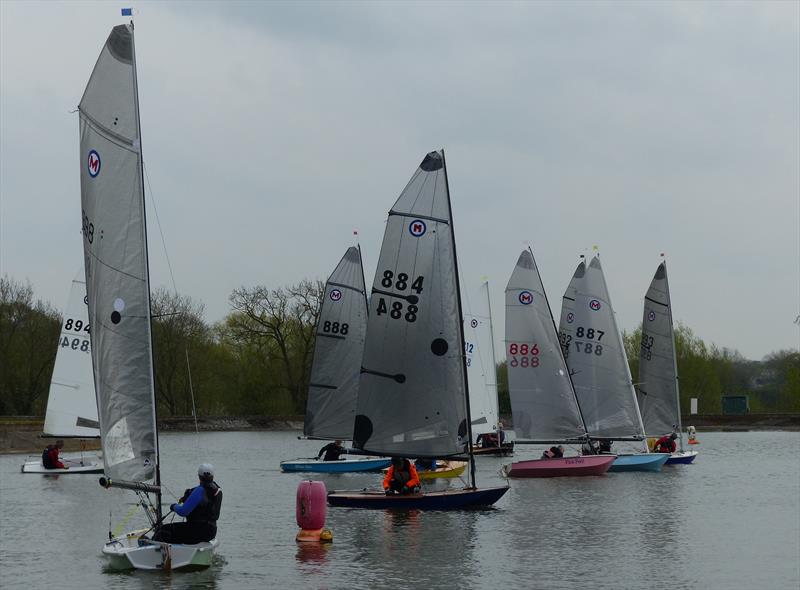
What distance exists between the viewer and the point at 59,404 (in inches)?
1793

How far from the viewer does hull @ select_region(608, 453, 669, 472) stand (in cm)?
4494

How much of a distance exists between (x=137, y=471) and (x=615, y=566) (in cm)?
898

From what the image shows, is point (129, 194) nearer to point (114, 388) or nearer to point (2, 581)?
point (114, 388)

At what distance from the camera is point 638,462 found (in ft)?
148

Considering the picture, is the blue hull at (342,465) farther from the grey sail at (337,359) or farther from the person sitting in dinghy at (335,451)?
the grey sail at (337,359)

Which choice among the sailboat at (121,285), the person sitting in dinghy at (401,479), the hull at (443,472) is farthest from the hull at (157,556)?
the hull at (443,472)

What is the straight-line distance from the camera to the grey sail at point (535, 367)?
132ft

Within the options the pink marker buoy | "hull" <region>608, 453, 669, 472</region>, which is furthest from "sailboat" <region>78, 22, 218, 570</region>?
"hull" <region>608, 453, 669, 472</region>

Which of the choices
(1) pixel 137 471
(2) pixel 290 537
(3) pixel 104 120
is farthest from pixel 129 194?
(2) pixel 290 537

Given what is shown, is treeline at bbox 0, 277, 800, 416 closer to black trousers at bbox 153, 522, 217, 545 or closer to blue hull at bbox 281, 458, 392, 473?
blue hull at bbox 281, 458, 392, 473

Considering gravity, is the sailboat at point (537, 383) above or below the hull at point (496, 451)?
above

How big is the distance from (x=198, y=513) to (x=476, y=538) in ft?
27.5

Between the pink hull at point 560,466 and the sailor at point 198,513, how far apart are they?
73.6 ft

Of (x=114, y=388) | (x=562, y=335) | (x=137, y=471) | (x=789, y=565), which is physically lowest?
(x=789, y=565)
